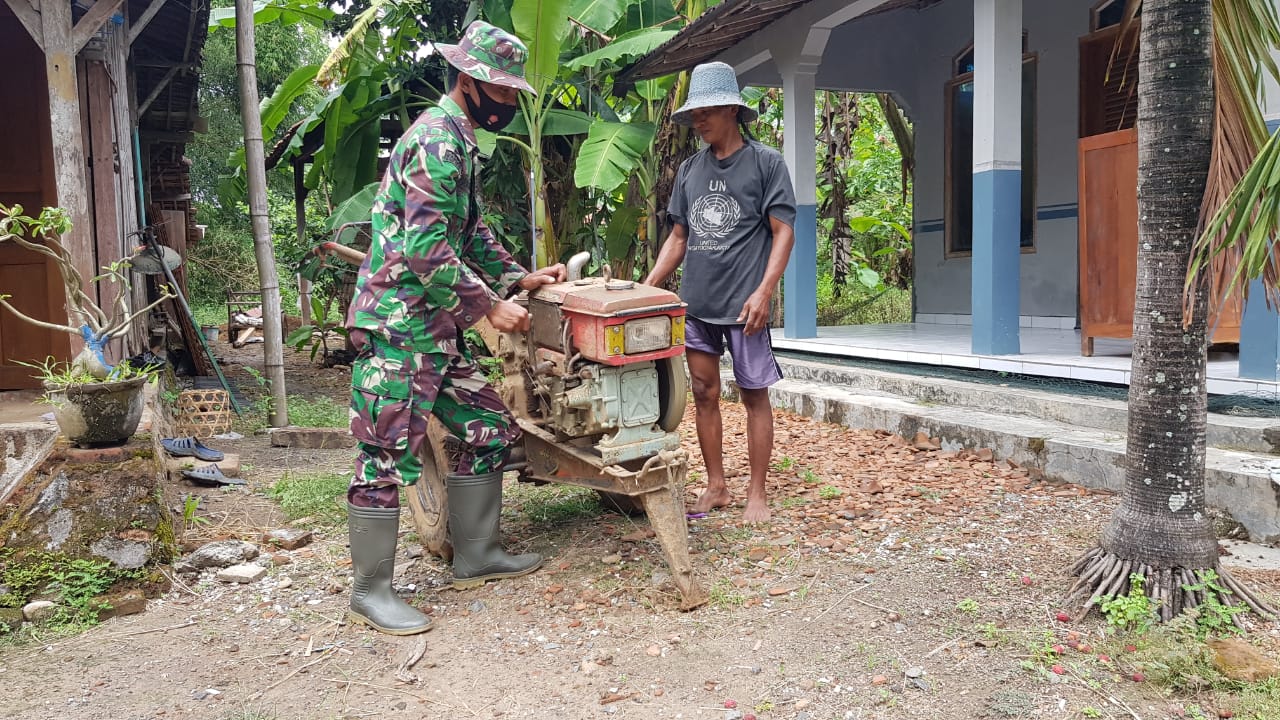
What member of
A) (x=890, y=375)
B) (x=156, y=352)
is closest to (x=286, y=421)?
(x=156, y=352)

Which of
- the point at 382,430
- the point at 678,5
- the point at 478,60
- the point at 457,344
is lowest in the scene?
the point at 382,430

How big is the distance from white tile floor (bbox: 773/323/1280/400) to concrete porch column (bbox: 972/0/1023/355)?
0.86ft

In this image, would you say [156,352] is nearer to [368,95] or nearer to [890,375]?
[368,95]

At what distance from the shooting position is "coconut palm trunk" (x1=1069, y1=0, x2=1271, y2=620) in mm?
2756

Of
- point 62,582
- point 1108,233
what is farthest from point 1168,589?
point 62,582

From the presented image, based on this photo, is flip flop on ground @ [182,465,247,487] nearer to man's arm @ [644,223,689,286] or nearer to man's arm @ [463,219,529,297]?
man's arm @ [463,219,529,297]

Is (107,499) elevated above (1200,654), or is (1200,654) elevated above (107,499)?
(107,499)

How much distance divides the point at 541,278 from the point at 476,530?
1033 millimetres

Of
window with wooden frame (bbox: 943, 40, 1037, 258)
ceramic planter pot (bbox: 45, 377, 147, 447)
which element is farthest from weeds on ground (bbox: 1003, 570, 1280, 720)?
window with wooden frame (bbox: 943, 40, 1037, 258)

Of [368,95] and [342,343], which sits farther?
[342,343]

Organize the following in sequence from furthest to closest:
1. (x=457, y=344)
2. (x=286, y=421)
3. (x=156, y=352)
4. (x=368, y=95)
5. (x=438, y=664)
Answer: (x=368, y=95) → (x=156, y=352) → (x=286, y=421) → (x=457, y=344) → (x=438, y=664)

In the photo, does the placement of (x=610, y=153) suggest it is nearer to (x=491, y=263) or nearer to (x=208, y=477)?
(x=208, y=477)

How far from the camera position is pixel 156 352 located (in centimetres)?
880

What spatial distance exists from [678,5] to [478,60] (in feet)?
23.7
